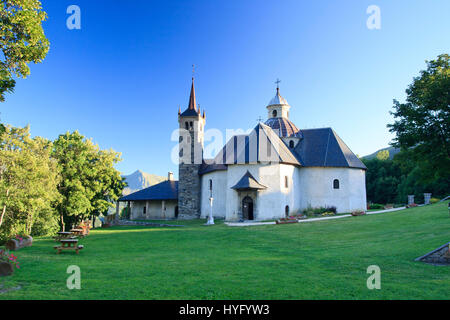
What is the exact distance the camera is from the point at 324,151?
3925cm

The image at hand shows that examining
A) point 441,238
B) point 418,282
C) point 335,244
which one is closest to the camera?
point 418,282

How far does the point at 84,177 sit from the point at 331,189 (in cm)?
2828

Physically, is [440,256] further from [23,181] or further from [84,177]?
[84,177]

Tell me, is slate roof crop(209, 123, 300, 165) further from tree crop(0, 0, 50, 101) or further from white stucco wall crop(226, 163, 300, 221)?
tree crop(0, 0, 50, 101)

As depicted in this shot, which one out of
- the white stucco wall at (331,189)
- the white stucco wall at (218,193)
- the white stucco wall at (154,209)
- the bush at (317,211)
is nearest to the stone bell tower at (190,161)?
the white stucco wall at (218,193)

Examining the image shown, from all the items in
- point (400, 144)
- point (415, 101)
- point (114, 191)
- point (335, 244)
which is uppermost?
point (415, 101)

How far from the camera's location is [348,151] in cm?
3975

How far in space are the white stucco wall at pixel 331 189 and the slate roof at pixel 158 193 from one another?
57.4 ft

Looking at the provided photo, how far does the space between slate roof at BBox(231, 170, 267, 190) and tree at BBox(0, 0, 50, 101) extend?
22473 millimetres

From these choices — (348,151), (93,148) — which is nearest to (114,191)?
(93,148)

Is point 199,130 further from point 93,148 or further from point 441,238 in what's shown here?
point 441,238


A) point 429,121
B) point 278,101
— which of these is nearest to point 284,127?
point 278,101

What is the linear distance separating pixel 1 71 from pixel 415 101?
79.5 ft

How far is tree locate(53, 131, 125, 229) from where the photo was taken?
34.2 meters
